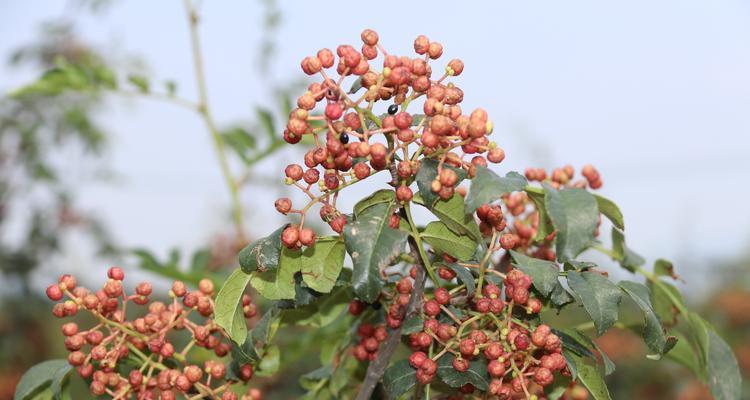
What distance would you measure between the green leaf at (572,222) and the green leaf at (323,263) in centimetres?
25

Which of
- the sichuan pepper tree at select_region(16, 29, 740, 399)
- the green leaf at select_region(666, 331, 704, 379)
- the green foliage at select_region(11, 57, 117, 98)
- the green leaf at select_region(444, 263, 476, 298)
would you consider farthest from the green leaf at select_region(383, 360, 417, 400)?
the green foliage at select_region(11, 57, 117, 98)

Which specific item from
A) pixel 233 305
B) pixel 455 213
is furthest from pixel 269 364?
pixel 455 213

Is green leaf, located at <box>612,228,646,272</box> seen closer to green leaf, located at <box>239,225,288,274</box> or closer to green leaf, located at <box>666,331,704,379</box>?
green leaf, located at <box>666,331,704,379</box>

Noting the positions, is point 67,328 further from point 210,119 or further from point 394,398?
point 210,119

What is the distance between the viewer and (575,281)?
0.86 meters

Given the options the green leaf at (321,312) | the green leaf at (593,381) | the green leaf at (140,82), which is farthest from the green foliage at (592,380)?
the green leaf at (140,82)

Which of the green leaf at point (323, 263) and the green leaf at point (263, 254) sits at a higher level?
the green leaf at point (263, 254)

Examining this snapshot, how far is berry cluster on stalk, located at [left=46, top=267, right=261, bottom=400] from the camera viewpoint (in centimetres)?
98

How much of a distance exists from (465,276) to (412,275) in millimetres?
123

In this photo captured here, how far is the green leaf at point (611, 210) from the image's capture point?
90 cm

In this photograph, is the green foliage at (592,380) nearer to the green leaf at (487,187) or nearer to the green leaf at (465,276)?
the green leaf at (465,276)

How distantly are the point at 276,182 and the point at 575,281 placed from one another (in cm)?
226

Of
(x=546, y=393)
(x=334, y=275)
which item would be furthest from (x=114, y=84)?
(x=546, y=393)

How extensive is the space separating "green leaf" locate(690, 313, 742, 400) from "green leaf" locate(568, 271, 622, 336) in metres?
0.33
